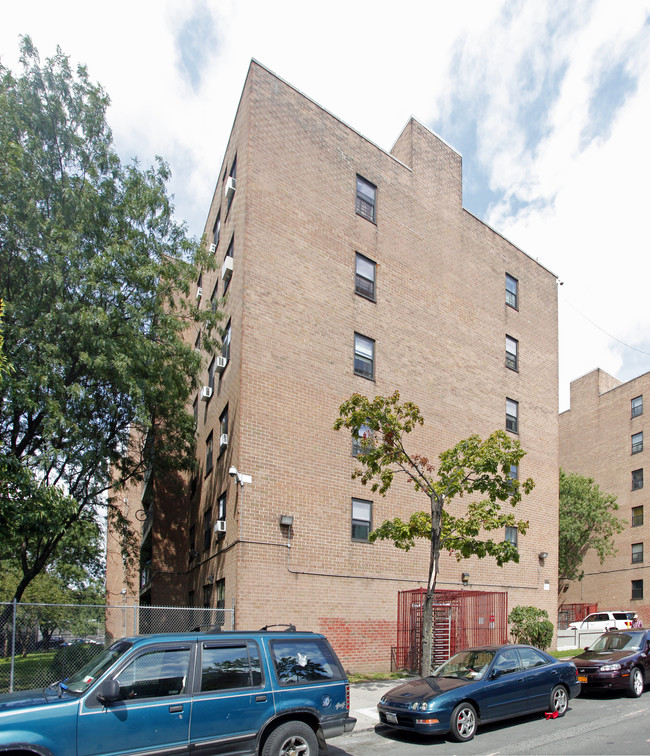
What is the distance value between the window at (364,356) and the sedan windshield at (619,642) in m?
9.56

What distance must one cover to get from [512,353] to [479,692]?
17209 millimetres

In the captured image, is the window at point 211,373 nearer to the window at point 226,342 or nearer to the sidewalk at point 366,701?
the window at point 226,342

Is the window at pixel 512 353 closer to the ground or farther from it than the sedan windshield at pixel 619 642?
farther from it

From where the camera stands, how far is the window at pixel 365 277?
20828 millimetres

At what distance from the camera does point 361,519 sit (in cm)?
1898

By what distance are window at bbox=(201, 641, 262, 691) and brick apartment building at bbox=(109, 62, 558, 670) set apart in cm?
831

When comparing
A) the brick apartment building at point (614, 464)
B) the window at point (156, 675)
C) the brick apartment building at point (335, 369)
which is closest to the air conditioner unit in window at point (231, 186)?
the brick apartment building at point (335, 369)

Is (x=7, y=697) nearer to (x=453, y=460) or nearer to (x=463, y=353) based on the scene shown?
(x=453, y=460)

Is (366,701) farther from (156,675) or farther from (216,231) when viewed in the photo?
(216,231)

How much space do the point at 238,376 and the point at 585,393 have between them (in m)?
40.5

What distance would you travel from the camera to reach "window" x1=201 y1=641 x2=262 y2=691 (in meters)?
7.43

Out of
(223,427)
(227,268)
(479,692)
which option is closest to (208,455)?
(223,427)

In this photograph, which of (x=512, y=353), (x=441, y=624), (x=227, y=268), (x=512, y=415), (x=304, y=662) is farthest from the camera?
(x=512, y=353)

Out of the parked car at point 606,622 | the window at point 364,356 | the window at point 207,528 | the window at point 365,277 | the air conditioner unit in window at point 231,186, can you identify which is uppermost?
the air conditioner unit in window at point 231,186
